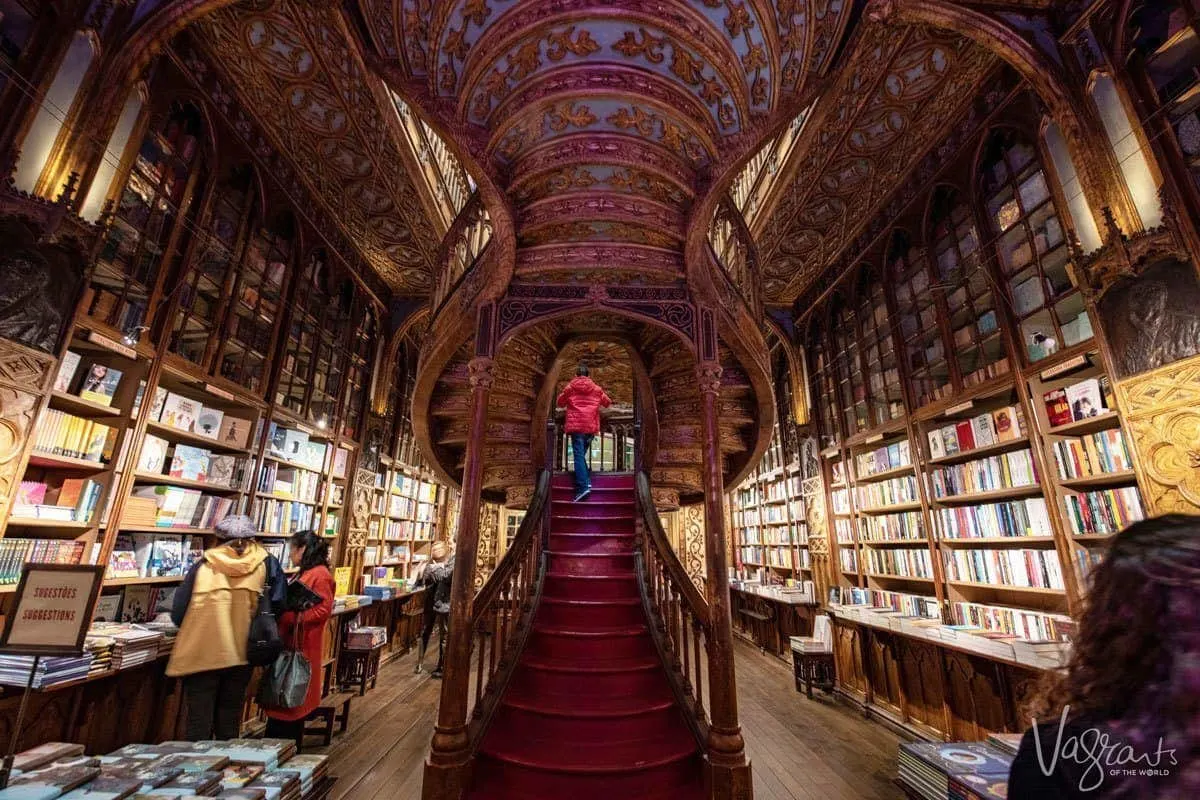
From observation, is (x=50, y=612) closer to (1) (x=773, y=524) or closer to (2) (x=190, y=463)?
(2) (x=190, y=463)

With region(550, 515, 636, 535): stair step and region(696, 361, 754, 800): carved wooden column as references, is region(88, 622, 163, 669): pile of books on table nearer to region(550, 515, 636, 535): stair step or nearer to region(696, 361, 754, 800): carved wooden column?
region(550, 515, 636, 535): stair step

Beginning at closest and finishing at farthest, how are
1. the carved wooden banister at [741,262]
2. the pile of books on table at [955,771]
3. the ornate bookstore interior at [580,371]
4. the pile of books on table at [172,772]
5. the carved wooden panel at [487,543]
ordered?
the pile of books on table at [172,772], the pile of books on table at [955,771], the ornate bookstore interior at [580,371], the carved wooden banister at [741,262], the carved wooden panel at [487,543]

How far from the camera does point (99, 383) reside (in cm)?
265

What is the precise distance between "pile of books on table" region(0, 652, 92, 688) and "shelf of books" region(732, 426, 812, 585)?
5.70 m

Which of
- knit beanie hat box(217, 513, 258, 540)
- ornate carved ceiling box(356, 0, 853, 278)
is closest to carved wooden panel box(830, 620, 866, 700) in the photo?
ornate carved ceiling box(356, 0, 853, 278)

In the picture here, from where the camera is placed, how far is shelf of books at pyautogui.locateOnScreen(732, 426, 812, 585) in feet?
19.7

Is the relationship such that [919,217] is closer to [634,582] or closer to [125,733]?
[634,582]

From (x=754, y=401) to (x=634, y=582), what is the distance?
1.78 m

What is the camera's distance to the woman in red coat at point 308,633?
2.67 m

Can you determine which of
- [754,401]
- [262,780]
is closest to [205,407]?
[262,780]

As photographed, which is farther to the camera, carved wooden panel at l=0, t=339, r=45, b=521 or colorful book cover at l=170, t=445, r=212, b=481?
colorful book cover at l=170, t=445, r=212, b=481

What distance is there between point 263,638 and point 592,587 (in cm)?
206

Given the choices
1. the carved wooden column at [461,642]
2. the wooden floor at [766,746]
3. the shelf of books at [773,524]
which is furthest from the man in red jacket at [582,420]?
the shelf of books at [773,524]

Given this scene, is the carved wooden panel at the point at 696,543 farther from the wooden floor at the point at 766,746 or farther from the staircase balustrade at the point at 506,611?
the staircase balustrade at the point at 506,611
